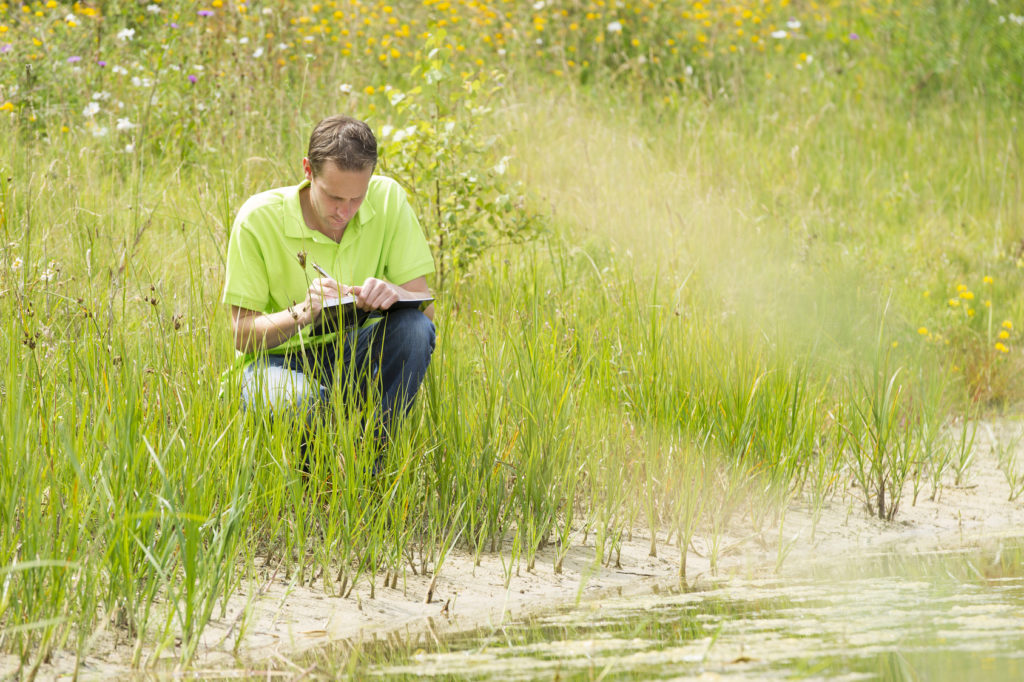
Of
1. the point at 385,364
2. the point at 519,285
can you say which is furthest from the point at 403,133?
the point at 385,364

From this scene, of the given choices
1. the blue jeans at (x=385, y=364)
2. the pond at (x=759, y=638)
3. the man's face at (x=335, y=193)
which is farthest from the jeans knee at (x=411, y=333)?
the pond at (x=759, y=638)

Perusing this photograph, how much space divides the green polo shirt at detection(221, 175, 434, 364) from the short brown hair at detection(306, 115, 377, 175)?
0.78 feet

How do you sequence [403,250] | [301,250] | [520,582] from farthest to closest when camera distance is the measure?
[403,250] < [301,250] < [520,582]

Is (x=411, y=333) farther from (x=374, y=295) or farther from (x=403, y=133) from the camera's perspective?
(x=403, y=133)

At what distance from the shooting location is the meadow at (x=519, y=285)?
2939 mm

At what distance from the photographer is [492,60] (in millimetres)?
8805

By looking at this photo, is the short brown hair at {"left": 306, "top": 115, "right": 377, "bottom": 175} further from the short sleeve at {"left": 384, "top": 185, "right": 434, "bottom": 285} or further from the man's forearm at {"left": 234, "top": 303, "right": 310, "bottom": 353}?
the man's forearm at {"left": 234, "top": 303, "right": 310, "bottom": 353}

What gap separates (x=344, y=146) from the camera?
353 centimetres

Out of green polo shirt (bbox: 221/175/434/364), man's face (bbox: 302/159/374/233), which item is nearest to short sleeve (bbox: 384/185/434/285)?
green polo shirt (bbox: 221/175/434/364)

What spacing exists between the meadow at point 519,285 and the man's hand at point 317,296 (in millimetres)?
304

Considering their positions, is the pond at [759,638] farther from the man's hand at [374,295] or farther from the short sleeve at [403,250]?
the short sleeve at [403,250]

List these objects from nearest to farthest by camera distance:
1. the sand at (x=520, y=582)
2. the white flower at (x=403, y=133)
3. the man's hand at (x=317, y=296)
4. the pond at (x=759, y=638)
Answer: the pond at (x=759, y=638) < the sand at (x=520, y=582) < the man's hand at (x=317, y=296) < the white flower at (x=403, y=133)

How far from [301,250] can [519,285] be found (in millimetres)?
1022

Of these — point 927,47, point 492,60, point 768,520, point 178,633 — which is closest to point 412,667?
point 178,633
